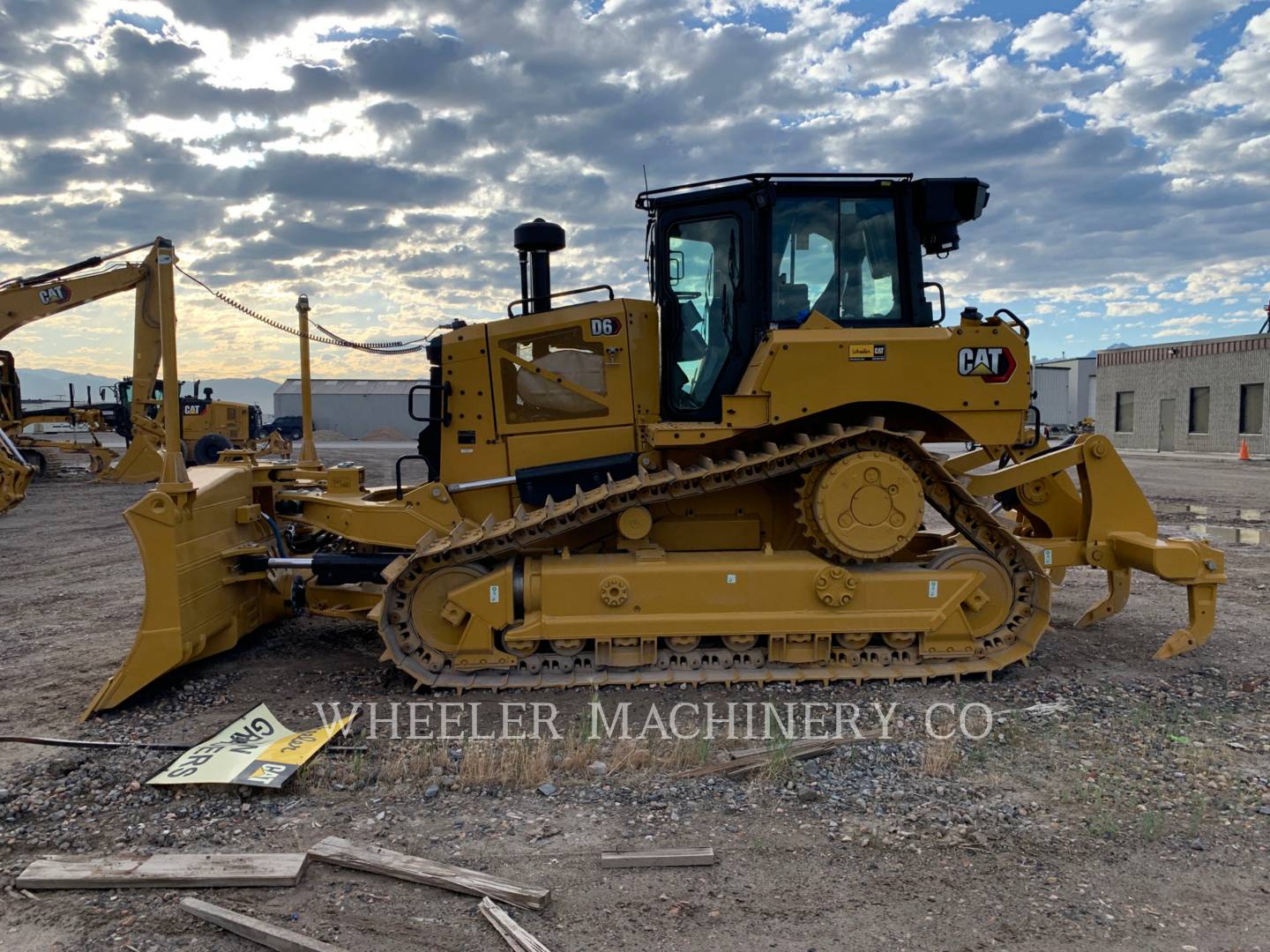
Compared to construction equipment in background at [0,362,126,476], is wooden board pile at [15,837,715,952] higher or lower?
lower

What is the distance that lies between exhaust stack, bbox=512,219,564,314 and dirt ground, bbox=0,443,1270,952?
3.16 meters

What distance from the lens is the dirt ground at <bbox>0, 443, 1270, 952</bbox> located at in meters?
3.19

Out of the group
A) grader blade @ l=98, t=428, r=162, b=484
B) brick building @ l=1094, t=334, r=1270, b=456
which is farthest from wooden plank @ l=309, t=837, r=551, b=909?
brick building @ l=1094, t=334, r=1270, b=456

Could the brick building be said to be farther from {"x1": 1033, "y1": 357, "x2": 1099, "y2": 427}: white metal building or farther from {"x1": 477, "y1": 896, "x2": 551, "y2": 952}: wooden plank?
{"x1": 477, "y1": 896, "x2": 551, "y2": 952}: wooden plank

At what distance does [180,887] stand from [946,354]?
540cm

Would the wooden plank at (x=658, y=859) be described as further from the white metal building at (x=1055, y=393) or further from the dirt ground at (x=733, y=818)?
the white metal building at (x=1055, y=393)

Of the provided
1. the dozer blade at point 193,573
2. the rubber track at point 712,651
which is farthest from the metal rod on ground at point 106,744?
the rubber track at point 712,651

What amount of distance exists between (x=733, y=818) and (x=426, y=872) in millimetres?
1467

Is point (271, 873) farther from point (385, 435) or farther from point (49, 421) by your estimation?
point (385, 435)

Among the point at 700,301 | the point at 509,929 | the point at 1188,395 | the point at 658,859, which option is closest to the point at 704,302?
the point at 700,301

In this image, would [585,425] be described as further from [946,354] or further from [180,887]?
[180,887]

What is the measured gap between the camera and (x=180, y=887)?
3.45m

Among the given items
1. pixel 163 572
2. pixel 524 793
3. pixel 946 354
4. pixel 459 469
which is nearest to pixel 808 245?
pixel 946 354

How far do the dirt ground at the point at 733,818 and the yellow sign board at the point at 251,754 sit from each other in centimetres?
9
